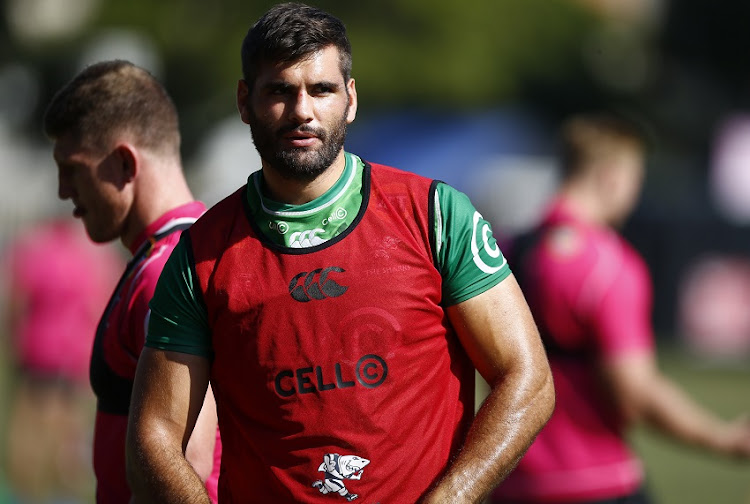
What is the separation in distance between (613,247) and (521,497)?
129 cm

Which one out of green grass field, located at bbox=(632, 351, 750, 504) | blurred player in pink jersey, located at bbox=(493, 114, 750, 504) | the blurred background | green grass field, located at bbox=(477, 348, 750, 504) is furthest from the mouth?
the blurred background

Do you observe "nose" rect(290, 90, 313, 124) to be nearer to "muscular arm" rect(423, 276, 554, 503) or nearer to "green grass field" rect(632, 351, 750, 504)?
"muscular arm" rect(423, 276, 554, 503)

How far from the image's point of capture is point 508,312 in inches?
130

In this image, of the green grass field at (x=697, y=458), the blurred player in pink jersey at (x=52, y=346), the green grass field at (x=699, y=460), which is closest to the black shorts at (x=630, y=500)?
the green grass field at (x=699, y=460)

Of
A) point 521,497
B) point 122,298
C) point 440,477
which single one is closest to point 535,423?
point 440,477

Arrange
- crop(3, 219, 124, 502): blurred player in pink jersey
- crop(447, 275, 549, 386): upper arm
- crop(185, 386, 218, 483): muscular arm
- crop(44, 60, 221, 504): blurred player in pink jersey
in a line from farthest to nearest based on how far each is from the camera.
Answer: crop(3, 219, 124, 502): blurred player in pink jersey < crop(44, 60, 221, 504): blurred player in pink jersey < crop(185, 386, 218, 483): muscular arm < crop(447, 275, 549, 386): upper arm

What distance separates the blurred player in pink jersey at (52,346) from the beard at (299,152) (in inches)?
313

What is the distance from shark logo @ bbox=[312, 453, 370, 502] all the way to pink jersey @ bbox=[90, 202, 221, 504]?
2.38 ft

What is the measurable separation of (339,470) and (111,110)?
5.35 feet

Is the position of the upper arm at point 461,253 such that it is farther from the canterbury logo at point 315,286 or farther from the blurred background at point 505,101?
the blurred background at point 505,101

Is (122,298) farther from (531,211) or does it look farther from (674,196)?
(674,196)

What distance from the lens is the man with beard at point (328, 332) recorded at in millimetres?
3258

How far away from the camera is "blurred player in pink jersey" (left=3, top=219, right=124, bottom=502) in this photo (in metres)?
10.9

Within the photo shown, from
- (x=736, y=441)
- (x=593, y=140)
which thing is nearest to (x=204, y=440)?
(x=736, y=441)
